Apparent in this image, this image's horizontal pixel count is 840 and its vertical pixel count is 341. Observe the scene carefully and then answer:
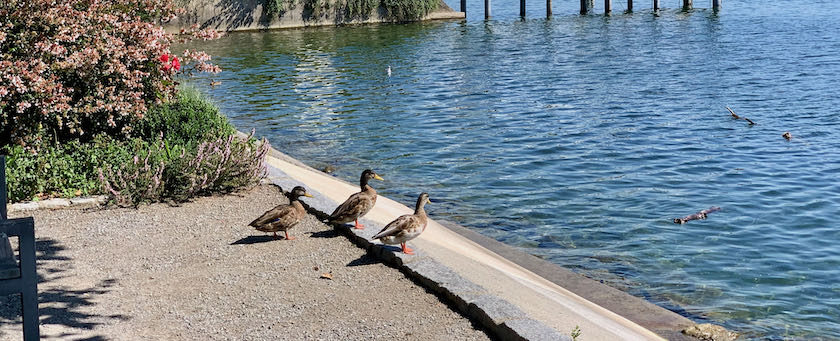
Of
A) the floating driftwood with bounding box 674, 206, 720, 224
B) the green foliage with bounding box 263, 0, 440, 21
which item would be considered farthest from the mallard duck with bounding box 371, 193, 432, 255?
the green foliage with bounding box 263, 0, 440, 21

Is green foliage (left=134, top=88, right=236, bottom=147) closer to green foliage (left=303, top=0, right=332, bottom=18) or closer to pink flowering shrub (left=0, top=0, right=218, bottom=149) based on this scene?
pink flowering shrub (left=0, top=0, right=218, bottom=149)

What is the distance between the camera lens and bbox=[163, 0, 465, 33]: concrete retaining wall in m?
47.5

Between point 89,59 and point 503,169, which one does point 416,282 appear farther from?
point 503,169

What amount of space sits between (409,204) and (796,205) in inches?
257

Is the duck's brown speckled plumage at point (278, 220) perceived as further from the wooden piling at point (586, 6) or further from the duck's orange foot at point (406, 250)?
the wooden piling at point (586, 6)

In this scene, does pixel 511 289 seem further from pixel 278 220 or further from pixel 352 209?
pixel 278 220

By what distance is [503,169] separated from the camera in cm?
1791

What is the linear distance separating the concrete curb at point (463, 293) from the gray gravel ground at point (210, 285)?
0.37ft

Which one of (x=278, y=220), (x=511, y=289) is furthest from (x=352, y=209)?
(x=511, y=289)

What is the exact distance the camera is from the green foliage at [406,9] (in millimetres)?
52094

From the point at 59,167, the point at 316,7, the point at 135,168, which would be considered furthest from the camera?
the point at 316,7

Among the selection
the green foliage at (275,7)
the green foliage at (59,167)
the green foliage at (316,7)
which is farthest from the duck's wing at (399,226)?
the green foliage at (316,7)

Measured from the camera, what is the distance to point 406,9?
52.2 metres

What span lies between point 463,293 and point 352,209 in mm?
2453
